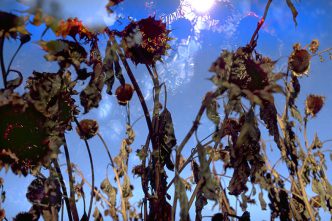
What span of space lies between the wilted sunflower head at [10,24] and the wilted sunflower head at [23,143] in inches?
12.2

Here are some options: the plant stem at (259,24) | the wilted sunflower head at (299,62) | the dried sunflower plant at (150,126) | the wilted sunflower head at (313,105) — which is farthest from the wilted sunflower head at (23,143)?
the wilted sunflower head at (313,105)

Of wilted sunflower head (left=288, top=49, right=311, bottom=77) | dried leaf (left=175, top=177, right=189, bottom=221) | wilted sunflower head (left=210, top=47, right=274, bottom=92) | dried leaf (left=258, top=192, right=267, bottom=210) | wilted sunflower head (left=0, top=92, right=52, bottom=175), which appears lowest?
dried leaf (left=175, top=177, right=189, bottom=221)

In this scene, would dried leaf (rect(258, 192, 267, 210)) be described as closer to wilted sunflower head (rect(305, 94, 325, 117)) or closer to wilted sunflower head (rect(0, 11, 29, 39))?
wilted sunflower head (rect(305, 94, 325, 117))

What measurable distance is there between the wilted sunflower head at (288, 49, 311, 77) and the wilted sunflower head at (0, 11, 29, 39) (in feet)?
4.10

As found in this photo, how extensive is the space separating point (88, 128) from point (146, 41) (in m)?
0.54

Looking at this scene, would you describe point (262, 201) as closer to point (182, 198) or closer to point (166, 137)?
point (166, 137)

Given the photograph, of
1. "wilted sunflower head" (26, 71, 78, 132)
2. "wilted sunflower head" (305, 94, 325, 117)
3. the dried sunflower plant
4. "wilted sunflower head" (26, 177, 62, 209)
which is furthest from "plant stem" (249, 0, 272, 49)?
"wilted sunflower head" (26, 177, 62, 209)

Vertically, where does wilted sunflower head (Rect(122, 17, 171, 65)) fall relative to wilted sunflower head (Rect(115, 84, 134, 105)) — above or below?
above

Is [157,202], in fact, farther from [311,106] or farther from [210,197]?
[311,106]

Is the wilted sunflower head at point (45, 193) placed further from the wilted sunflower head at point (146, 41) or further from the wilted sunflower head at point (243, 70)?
the wilted sunflower head at point (243, 70)

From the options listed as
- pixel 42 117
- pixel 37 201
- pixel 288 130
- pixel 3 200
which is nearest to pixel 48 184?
pixel 37 201

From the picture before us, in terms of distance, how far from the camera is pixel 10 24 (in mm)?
1150

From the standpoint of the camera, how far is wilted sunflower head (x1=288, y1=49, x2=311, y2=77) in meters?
1.72

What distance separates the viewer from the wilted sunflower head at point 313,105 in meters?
1.85
